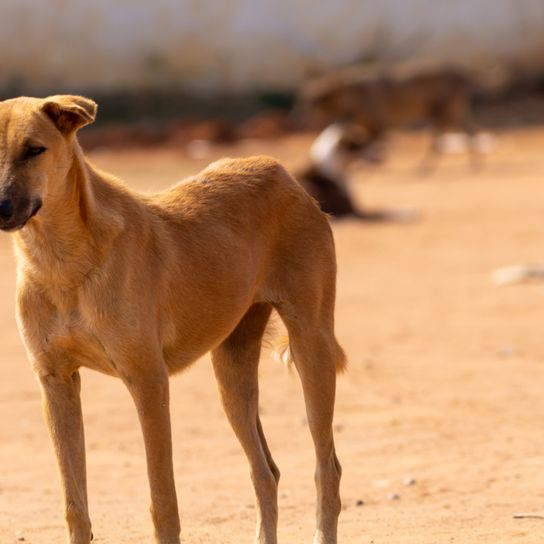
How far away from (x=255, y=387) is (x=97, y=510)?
1122 millimetres

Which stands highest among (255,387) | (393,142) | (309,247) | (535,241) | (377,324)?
(309,247)

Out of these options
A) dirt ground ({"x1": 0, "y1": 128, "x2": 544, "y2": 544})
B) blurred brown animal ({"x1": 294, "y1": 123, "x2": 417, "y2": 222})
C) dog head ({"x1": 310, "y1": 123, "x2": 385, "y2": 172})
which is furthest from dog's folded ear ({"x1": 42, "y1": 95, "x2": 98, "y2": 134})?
dog head ({"x1": 310, "y1": 123, "x2": 385, "y2": 172})

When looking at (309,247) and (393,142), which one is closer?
(309,247)

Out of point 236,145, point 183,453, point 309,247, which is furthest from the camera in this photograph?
point 236,145

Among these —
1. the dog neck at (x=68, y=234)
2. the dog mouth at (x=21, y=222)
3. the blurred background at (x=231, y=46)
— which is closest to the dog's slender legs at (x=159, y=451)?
the dog neck at (x=68, y=234)

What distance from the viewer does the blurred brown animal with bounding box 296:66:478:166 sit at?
80.6 ft

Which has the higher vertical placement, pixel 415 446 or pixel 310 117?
pixel 415 446

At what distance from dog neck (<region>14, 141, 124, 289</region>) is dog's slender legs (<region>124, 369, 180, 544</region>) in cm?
48

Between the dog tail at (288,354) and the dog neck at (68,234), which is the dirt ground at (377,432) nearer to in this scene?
the dog tail at (288,354)

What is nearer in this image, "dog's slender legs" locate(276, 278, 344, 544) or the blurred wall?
"dog's slender legs" locate(276, 278, 344, 544)

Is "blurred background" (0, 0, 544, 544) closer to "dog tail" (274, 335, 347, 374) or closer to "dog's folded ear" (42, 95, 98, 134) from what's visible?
"dog tail" (274, 335, 347, 374)

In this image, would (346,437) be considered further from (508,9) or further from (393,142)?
(508,9)

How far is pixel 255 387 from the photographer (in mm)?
6113

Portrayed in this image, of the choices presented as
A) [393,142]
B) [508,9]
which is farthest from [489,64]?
[393,142]
